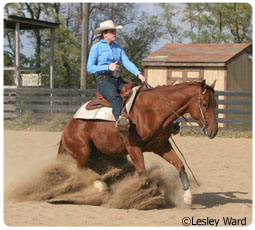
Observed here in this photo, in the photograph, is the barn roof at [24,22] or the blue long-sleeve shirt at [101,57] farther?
the barn roof at [24,22]

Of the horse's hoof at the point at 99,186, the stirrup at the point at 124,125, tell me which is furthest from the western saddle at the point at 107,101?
the horse's hoof at the point at 99,186

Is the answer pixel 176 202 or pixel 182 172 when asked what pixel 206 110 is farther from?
pixel 176 202

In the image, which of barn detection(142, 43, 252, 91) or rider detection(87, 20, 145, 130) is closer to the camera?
rider detection(87, 20, 145, 130)

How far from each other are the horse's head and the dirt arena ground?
3.35 ft

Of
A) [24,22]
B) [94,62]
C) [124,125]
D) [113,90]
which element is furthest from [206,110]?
[24,22]

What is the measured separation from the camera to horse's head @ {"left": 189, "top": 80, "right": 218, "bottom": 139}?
251 inches

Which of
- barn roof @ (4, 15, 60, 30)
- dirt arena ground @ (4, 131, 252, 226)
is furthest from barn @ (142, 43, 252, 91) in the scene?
dirt arena ground @ (4, 131, 252, 226)

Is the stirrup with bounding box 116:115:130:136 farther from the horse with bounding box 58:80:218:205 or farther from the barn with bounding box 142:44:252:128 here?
the barn with bounding box 142:44:252:128

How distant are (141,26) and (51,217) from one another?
28.7m

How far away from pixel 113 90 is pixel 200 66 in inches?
556

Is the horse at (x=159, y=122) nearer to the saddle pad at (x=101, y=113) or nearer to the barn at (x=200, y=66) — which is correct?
the saddle pad at (x=101, y=113)

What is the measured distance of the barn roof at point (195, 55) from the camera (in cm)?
2036

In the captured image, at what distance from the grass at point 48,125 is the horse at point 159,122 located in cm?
884

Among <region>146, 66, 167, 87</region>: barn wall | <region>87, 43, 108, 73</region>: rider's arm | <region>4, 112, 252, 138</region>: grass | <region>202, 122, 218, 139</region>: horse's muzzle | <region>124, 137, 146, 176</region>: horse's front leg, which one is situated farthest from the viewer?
<region>146, 66, 167, 87</region>: barn wall
